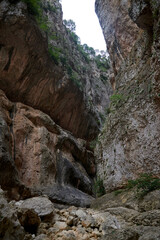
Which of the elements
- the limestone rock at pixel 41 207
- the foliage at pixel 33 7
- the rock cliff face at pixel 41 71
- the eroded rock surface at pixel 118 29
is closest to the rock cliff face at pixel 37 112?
the rock cliff face at pixel 41 71

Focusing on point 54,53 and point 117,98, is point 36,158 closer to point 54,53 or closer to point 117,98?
point 117,98

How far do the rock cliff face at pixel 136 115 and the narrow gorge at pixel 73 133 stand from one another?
0.14 ft

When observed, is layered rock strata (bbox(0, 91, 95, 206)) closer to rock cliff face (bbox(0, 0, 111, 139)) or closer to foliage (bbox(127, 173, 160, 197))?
rock cliff face (bbox(0, 0, 111, 139))

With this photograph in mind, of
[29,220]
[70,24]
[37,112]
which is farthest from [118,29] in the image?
[29,220]

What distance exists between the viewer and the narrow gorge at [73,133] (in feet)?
18.7

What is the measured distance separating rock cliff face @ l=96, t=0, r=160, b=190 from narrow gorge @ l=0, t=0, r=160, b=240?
0.04 metres

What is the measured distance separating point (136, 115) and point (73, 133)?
Result: 33.2 ft

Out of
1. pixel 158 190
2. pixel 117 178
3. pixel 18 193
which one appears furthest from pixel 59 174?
pixel 158 190

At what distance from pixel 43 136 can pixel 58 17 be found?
13.5 m

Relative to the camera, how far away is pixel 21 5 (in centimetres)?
1329

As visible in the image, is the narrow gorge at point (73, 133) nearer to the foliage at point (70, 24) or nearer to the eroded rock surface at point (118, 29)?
the eroded rock surface at point (118, 29)

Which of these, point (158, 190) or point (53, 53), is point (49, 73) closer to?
point (53, 53)

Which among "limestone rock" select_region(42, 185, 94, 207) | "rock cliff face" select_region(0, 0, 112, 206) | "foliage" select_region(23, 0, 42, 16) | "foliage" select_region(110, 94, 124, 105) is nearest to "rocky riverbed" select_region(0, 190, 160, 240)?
"rock cliff face" select_region(0, 0, 112, 206)

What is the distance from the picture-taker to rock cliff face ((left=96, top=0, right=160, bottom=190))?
8195mm
